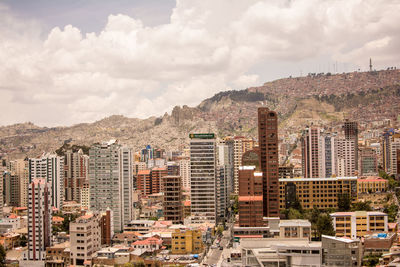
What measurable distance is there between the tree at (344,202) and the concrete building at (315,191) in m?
0.69

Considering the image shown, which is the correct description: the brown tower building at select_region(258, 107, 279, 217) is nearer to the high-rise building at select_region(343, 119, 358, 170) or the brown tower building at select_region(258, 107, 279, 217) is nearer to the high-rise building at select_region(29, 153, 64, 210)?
the high-rise building at select_region(29, 153, 64, 210)

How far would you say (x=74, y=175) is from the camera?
178 feet

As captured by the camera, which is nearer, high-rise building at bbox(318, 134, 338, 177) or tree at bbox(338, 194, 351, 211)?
tree at bbox(338, 194, 351, 211)

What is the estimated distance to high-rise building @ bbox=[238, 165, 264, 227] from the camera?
31094 mm

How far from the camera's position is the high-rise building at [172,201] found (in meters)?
36.9

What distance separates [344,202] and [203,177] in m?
8.90

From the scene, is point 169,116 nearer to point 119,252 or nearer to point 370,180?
point 370,180

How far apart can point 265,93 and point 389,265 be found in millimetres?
95001

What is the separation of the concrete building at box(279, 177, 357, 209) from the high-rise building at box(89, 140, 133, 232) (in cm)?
990

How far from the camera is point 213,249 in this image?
104 feet

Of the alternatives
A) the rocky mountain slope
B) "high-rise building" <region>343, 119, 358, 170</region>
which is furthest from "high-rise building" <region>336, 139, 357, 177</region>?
the rocky mountain slope

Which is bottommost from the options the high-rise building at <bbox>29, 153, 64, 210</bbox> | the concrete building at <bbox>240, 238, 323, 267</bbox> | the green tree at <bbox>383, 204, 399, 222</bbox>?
the concrete building at <bbox>240, 238, 323, 267</bbox>

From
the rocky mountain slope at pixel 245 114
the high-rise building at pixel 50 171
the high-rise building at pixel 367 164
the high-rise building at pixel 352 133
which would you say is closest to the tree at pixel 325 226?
the high-rise building at pixel 50 171

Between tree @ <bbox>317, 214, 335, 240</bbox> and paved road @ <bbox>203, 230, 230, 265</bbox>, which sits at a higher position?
tree @ <bbox>317, 214, 335, 240</bbox>
